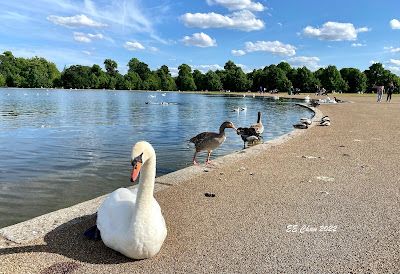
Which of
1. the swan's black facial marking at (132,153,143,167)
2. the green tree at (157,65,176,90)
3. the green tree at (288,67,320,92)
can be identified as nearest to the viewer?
the swan's black facial marking at (132,153,143,167)

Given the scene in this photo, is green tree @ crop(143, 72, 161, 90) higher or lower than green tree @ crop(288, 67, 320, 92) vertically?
lower

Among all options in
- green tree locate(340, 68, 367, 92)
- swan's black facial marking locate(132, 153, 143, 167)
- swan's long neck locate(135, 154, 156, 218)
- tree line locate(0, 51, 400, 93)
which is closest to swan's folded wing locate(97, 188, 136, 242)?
swan's long neck locate(135, 154, 156, 218)

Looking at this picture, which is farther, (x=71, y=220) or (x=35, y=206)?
(x=35, y=206)

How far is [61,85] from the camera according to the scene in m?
184

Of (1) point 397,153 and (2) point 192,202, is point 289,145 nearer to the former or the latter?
(1) point 397,153

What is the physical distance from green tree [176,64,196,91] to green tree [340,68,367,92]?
69881 mm

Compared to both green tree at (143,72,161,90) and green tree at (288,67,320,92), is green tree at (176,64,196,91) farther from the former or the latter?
green tree at (288,67,320,92)

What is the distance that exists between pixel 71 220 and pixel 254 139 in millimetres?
11202

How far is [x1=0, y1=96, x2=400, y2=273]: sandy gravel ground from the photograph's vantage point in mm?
5000

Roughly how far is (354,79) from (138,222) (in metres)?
140

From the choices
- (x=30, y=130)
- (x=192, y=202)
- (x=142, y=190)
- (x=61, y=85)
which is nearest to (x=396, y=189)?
(x=192, y=202)

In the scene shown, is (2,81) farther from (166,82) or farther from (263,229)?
(263,229)

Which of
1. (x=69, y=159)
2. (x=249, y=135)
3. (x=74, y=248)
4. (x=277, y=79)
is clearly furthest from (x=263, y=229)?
(x=277, y=79)

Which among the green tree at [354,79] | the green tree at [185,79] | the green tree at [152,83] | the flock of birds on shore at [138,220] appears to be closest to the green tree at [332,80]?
the green tree at [354,79]
